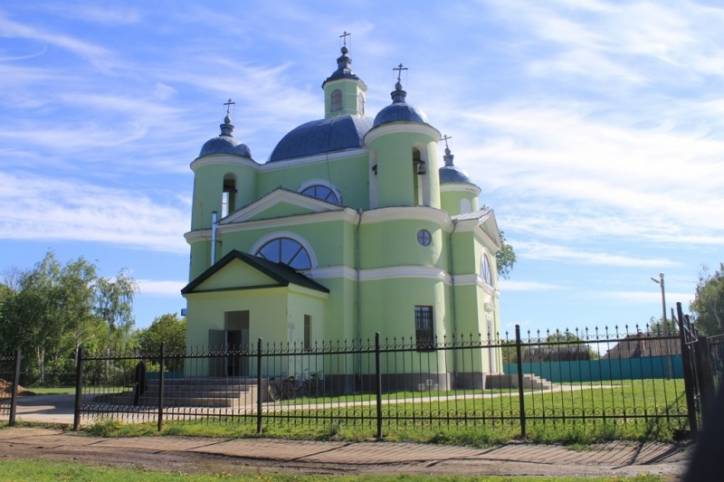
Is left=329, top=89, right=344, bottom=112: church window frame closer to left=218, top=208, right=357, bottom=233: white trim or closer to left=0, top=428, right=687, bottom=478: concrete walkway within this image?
left=218, top=208, right=357, bottom=233: white trim

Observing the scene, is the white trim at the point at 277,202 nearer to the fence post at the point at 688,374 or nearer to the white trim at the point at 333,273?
the white trim at the point at 333,273

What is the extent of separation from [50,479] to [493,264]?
2515 cm

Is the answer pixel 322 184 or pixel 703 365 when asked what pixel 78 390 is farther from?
A: pixel 322 184

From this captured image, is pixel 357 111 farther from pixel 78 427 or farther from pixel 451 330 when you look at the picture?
pixel 78 427

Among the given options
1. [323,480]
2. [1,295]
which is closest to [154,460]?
[323,480]

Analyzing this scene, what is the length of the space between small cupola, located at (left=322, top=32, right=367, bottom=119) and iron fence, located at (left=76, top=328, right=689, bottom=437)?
44.4 ft

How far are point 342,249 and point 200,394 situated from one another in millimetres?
8436

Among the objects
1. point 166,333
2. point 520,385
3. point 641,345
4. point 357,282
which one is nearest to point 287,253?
point 357,282

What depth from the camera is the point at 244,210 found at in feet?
86.6

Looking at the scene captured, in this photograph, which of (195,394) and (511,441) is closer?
(511,441)

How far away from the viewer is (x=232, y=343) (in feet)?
77.0

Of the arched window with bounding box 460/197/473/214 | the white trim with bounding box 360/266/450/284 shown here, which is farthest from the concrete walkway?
the arched window with bounding box 460/197/473/214

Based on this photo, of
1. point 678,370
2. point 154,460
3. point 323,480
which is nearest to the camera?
point 323,480

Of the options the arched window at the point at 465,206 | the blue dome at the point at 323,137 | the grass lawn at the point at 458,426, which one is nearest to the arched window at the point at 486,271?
the arched window at the point at 465,206
